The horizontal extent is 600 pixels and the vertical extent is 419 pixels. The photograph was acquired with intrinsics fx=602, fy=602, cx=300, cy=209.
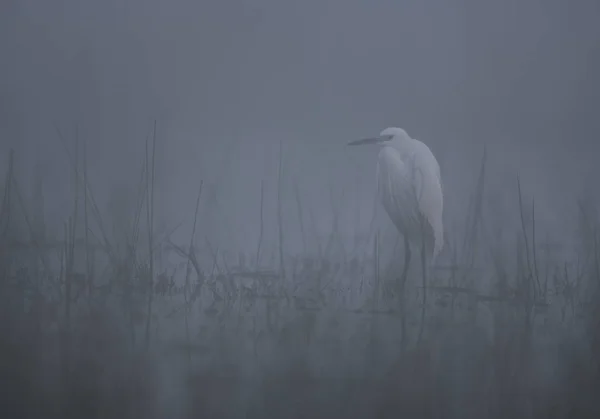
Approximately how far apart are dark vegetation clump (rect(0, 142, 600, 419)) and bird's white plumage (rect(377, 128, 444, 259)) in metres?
0.10

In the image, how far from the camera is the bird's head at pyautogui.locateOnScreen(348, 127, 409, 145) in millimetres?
1940

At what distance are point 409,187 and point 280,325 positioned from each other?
0.60 meters

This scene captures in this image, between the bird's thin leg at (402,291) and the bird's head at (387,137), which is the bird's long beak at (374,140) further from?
the bird's thin leg at (402,291)

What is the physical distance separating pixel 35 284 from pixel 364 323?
41.4 inches

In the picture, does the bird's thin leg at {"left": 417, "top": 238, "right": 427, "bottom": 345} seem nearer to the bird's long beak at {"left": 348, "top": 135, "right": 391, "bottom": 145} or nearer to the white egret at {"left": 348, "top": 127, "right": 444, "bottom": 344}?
the white egret at {"left": 348, "top": 127, "right": 444, "bottom": 344}

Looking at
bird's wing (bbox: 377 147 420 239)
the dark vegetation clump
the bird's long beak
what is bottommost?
the dark vegetation clump

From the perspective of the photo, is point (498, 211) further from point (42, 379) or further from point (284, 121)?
point (42, 379)

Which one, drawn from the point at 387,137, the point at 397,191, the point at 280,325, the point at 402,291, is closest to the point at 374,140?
the point at 387,137

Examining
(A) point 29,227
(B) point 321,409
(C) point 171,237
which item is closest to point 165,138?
(C) point 171,237

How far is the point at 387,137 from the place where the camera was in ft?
6.38

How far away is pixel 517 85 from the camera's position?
1.99 m

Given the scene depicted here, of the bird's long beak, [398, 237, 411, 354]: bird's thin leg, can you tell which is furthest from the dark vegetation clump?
the bird's long beak

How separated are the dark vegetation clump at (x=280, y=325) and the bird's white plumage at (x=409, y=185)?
0.10 meters

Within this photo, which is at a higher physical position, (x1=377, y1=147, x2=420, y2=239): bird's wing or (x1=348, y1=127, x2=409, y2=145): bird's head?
(x1=348, y1=127, x2=409, y2=145): bird's head
